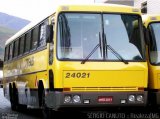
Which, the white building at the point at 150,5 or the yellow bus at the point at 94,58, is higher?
the white building at the point at 150,5

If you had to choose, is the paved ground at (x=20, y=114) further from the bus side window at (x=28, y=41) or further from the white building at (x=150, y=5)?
the white building at (x=150, y=5)

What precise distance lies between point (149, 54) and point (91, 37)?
2.09 metres

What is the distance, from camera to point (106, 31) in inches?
566

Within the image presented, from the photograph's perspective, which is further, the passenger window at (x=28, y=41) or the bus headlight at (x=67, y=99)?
the passenger window at (x=28, y=41)

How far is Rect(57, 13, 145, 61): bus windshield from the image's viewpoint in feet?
45.9

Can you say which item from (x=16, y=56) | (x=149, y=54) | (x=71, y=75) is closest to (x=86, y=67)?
(x=71, y=75)

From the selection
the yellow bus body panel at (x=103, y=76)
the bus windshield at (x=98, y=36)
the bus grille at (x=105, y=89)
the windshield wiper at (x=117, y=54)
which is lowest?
the bus grille at (x=105, y=89)

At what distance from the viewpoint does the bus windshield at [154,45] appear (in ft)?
50.7

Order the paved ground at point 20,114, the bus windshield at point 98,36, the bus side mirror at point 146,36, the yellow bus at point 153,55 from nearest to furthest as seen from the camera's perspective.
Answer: the bus windshield at point 98,36
the bus side mirror at point 146,36
the yellow bus at point 153,55
the paved ground at point 20,114

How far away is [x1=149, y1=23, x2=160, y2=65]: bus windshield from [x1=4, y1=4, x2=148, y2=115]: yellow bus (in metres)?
1.03

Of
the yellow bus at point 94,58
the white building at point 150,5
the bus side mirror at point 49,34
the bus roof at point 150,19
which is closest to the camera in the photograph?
the yellow bus at point 94,58

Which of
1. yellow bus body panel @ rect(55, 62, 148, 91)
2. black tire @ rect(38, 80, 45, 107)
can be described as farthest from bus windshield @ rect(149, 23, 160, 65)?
black tire @ rect(38, 80, 45, 107)

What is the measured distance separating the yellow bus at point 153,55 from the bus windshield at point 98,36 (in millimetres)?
759

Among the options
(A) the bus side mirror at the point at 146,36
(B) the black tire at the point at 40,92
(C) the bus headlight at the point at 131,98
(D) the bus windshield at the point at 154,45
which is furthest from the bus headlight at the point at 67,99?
(D) the bus windshield at the point at 154,45
